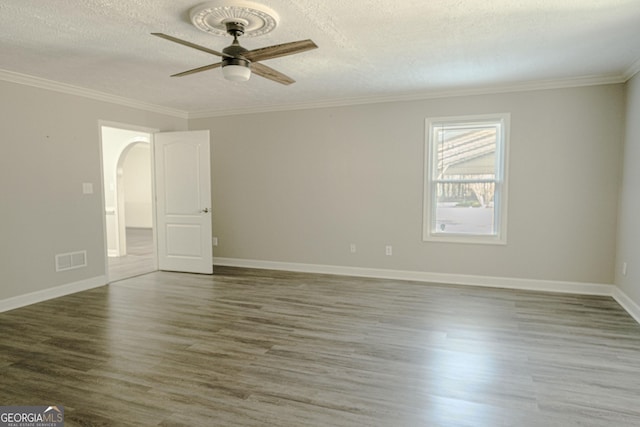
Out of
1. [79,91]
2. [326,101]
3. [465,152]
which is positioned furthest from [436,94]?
[79,91]

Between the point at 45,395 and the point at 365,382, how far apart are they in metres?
2.03

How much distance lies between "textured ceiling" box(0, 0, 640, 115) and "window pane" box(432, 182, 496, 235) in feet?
4.17

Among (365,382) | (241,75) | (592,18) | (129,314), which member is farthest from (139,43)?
(592,18)

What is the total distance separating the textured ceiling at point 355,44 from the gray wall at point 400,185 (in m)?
0.39

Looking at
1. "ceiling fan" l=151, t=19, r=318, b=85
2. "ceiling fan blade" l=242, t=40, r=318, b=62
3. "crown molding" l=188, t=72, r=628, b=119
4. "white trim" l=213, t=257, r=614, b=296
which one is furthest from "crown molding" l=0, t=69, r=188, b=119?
"ceiling fan blade" l=242, t=40, r=318, b=62

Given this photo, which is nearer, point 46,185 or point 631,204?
point 631,204

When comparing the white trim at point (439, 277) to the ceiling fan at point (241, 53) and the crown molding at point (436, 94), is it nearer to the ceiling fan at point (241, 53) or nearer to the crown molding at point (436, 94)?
the crown molding at point (436, 94)

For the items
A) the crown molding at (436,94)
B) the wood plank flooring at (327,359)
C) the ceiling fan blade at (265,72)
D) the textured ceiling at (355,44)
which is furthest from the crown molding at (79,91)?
the ceiling fan blade at (265,72)

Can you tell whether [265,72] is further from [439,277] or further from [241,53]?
[439,277]

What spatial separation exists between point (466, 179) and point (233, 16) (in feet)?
11.9

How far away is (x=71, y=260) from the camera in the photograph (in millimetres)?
4699

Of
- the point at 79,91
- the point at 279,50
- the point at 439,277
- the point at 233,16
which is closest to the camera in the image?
the point at 233,16

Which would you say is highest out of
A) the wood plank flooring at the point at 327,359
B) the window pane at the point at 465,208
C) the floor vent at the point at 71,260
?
the window pane at the point at 465,208

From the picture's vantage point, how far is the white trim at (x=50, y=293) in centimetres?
Answer: 408
